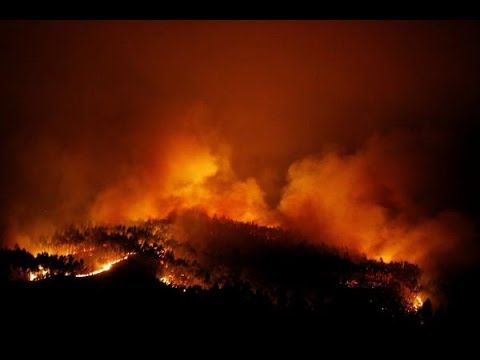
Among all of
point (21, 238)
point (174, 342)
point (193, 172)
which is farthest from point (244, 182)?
point (174, 342)

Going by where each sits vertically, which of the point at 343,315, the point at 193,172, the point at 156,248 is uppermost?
the point at 193,172

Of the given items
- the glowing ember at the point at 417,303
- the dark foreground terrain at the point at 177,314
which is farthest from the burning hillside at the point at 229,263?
the dark foreground terrain at the point at 177,314

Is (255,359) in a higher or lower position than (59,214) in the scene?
lower

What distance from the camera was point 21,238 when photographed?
85.0ft

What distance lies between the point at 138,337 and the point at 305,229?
18230 mm

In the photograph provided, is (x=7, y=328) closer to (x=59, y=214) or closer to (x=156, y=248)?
(x=156, y=248)

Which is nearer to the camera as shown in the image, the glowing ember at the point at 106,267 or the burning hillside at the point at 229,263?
the glowing ember at the point at 106,267

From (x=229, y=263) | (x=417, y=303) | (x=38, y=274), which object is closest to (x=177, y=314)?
(x=229, y=263)

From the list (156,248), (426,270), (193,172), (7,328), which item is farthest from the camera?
(193,172)

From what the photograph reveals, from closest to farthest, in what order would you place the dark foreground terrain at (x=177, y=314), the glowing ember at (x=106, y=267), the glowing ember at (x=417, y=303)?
the dark foreground terrain at (x=177, y=314), the glowing ember at (x=106, y=267), the glowing ember at (x=417, y=303)

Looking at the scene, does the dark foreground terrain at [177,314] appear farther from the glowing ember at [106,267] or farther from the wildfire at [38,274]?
the wildfire at [38,274]

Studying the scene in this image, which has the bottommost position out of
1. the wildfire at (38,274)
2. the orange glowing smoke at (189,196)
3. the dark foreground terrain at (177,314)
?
the dark foreground terrain at (177,314)

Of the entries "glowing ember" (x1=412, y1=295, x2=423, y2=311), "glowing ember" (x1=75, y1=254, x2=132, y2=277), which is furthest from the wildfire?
"glowing ember" (x1=412, y1=295, x2=423, y2=311)

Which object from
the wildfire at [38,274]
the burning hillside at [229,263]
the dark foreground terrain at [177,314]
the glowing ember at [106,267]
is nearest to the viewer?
the dark foreground terrain at [177,314]
